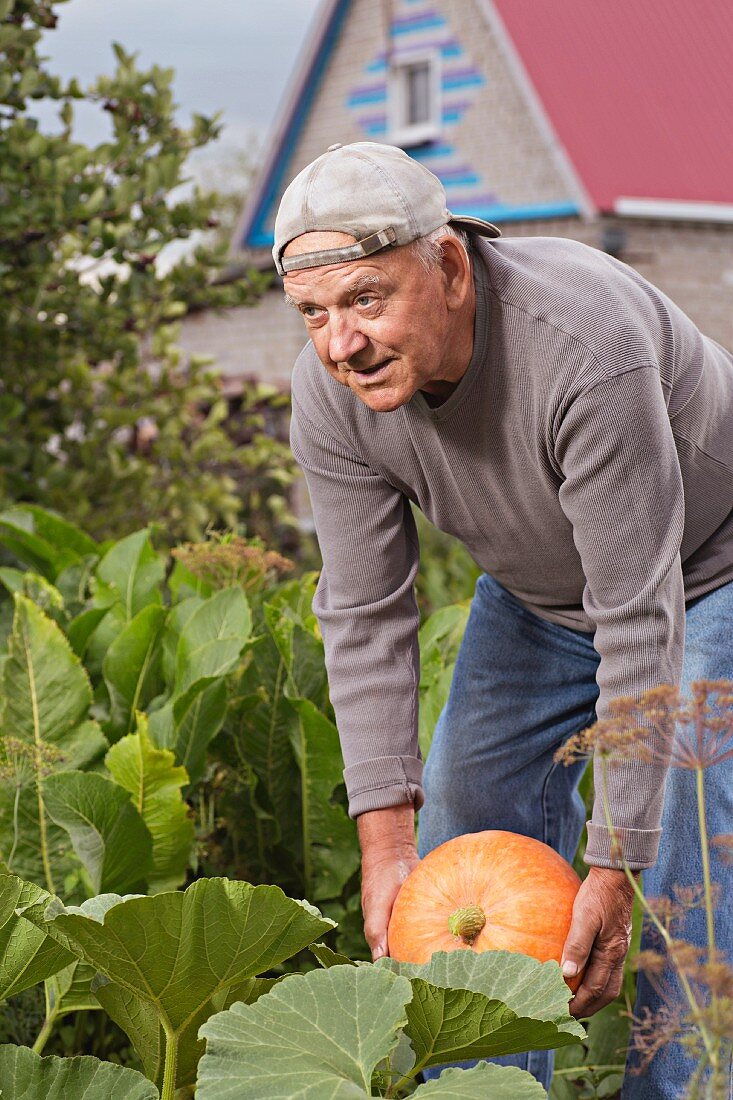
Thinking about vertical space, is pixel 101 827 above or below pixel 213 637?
above

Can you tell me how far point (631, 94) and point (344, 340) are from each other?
12673mm

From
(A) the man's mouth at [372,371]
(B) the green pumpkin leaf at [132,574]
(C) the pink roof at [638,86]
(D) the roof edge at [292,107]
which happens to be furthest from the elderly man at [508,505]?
(D) the roof edge at [292,107]

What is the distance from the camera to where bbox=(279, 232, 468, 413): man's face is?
1791 millimetres

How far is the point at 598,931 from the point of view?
6.18 feet

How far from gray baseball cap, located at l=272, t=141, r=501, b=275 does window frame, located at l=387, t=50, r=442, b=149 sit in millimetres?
13054

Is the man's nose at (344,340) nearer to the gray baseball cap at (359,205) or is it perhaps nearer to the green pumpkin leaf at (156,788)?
the gray baseball cap at (359,205)

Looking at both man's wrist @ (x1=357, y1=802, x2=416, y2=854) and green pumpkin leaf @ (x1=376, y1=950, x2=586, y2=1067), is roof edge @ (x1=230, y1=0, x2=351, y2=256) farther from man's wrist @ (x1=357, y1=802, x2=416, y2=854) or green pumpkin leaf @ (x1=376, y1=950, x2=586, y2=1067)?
green pumpkin leaf @ (x1=376, y1=950, x2=586, y2=1067)

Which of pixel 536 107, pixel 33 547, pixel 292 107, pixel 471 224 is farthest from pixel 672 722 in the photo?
pixel 292 107

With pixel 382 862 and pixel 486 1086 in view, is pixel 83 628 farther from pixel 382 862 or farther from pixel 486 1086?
pixel 486 1086

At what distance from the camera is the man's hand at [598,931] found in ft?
6.14

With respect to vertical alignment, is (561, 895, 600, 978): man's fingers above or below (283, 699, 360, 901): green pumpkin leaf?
above

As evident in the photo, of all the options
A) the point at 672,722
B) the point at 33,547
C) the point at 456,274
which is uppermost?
the point at 456,274

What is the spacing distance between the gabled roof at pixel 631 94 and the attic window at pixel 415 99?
3.83 ft

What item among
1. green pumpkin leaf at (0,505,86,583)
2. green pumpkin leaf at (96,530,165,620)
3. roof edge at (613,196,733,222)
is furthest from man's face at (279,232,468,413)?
roof edge at (613,196,733,222)
